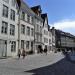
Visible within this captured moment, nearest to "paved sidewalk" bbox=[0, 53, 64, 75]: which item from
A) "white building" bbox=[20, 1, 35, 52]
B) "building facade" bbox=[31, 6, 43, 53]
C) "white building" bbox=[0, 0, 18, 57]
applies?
"white building" bbox=[0, 0, 18, 57]

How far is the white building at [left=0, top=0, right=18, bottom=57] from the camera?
3178cm

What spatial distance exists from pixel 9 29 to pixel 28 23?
38.6 ft

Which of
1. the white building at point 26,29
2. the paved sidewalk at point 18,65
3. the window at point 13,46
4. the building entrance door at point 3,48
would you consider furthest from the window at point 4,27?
the paved sidewalk at point 18,65

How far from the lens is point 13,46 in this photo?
3616 centimetres

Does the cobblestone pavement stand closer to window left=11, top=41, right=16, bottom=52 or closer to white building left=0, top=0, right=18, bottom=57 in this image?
white building left=0, top=0, right=18, bottom=57

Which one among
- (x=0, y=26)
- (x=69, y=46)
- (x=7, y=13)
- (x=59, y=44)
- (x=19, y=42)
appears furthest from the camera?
A: (x=69, y=46)

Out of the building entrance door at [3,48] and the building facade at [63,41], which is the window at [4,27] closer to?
the building entrance door at [3,48]

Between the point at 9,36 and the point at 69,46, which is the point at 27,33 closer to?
the point at 9,36

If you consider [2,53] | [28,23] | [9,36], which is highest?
[28,23]

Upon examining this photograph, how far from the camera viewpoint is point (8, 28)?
3391cm

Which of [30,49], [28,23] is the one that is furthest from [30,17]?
[30,49]

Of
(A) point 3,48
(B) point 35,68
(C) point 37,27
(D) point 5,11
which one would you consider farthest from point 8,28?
(C) point 37,27

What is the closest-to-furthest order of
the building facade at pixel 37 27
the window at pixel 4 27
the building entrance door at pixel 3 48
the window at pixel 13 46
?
the building entrance door at pixel 3 48 < the window at pixel 4 27 < the window at pixel 13 46 < the building facade at pixel 37 27

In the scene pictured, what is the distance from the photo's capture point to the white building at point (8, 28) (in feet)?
104
